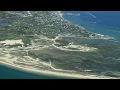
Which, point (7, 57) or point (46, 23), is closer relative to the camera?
point (7, 57)

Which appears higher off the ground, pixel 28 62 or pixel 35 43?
pixel 35 43
